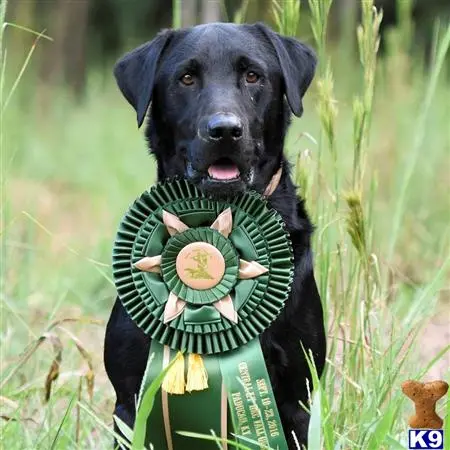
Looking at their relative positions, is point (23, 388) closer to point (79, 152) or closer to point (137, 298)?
point (137, 298)

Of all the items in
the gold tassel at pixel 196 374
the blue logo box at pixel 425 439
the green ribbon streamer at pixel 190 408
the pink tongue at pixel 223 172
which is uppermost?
the pink tongue at pixel 223 172

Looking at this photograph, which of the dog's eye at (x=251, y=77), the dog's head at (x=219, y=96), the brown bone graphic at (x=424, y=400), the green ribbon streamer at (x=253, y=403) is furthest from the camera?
the dog's eye at (x=251, y=77)

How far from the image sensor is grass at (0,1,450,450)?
3.27 meters

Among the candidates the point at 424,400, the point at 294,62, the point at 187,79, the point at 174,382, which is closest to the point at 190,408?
the point at 174,382

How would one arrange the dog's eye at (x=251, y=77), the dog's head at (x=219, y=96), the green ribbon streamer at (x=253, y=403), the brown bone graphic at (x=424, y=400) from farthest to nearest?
the dog's eye at (x=251, y=77), the dog's head at (x=219, y=96), the green ribbon streamer at (x=253, y=403), the brown bone graphic at (x=424, y=400)

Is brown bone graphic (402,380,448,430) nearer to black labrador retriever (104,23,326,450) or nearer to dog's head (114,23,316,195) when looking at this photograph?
black labrador retriever (104,23,326,450)

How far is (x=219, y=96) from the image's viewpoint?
10.0 feet

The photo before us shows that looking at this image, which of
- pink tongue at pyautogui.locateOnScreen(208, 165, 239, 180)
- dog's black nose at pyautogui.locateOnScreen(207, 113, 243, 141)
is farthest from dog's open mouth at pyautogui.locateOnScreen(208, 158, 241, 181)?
dog's black nose at pyautogui.locateOnScreen(207, 113, 243, 141)

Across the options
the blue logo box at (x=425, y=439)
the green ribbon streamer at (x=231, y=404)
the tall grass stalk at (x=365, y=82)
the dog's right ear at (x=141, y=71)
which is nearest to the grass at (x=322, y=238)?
the tall grass stalk at (x=365, y=82)

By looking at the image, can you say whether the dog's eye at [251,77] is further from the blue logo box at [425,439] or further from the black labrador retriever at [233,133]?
the blue logo box at [425,439]

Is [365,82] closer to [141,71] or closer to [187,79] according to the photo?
[187,79]

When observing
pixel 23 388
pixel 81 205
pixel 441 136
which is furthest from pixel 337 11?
pixel 23 388

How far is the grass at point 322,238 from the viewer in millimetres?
3271

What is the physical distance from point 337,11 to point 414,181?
8266mm
